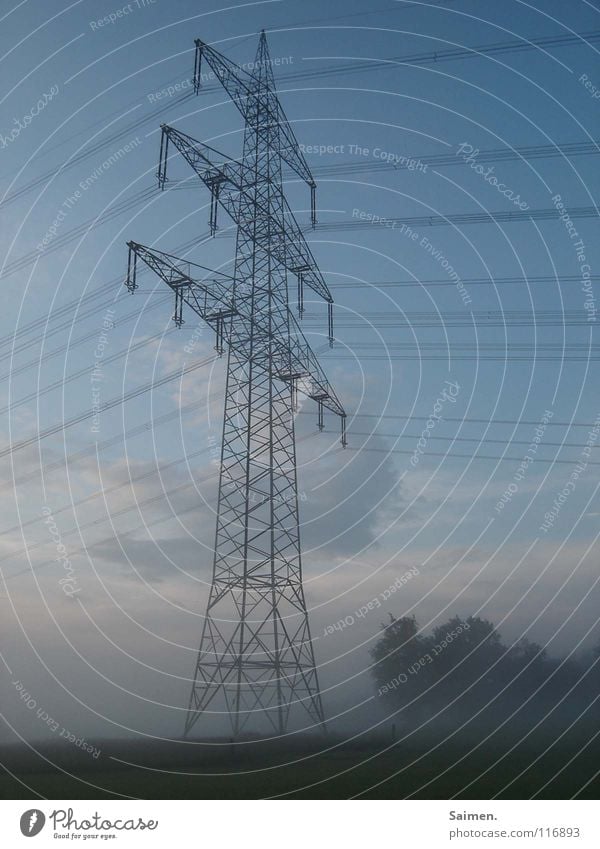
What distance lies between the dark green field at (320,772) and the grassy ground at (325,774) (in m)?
0.02

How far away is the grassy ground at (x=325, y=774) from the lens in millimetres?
14516

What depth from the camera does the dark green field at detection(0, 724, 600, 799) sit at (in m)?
14.5

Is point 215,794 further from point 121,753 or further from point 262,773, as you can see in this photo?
point 121,753

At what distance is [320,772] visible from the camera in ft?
51.0

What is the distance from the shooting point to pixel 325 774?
15438mm

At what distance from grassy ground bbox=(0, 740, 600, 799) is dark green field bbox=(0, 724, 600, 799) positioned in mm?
20

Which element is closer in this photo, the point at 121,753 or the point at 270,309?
the point at 121,753

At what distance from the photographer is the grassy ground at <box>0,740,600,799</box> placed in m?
14.5

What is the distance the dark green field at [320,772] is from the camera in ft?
47.7

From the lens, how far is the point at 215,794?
47.8 ft

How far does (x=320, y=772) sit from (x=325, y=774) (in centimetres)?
15

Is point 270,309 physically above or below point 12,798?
above
